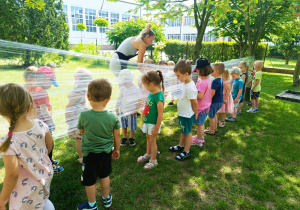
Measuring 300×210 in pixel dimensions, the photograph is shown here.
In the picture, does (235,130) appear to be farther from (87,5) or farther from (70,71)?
(87,5)

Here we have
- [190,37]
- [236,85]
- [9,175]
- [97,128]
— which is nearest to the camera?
[9,175]

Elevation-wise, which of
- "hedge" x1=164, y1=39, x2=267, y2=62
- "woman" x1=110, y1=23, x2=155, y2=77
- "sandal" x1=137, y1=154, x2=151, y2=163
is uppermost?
"hedge" x1=164, y1=39, x2=267, y2=62

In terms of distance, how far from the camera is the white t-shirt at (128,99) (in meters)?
2.84

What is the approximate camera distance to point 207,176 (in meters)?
2.70

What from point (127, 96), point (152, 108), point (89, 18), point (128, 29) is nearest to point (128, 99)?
point (127, 96)

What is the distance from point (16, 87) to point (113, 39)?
11.4 meters

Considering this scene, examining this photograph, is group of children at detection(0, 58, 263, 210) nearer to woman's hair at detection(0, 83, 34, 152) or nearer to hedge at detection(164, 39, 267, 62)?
woman's hair at detection(0, 83, 34, 152)

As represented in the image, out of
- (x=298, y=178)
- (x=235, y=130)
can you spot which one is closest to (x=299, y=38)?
(x=235, y=130)

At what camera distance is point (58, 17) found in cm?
1027

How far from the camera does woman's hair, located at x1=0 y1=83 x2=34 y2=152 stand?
131 centimetres

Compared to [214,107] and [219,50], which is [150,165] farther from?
[219,50]

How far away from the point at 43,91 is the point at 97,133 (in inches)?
28.6

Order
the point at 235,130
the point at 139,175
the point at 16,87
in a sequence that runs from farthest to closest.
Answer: the point at 235,130 → the point at 139,175 → the point at 16,87

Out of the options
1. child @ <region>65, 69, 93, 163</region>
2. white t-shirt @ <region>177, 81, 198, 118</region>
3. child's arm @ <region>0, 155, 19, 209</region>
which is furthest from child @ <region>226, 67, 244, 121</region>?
child's arm @ <region>0, 155, 19, 209</region>
